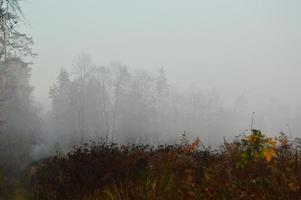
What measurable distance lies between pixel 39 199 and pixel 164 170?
3.82 m

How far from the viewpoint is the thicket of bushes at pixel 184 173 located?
5086 mm

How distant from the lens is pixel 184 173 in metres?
7.08

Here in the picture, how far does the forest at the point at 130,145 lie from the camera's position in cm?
551

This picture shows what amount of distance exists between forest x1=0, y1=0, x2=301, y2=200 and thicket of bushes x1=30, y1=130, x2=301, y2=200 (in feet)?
0.05

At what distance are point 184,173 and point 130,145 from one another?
40.4 feet

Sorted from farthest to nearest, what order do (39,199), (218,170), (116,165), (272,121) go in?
1. (272,121)
2. (39,199)
3. (116,165)
4. (218,170)

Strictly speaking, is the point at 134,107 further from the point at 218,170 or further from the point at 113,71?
the point at 218,170

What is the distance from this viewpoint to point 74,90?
60469 mm

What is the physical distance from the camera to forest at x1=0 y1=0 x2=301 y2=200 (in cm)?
551

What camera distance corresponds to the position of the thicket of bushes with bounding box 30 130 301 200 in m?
5.09

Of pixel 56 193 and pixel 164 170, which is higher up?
pixel 164 170

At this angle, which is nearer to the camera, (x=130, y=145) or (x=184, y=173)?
(x=184, y=173)

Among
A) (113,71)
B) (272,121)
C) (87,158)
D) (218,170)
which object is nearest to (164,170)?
(218,170)

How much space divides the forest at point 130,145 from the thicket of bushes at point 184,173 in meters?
0.02
